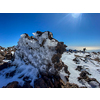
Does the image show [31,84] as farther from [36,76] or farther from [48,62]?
[48,62]

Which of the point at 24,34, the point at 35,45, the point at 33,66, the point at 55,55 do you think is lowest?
the point at 33,66

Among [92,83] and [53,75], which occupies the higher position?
[53,75]

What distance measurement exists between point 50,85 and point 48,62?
107 inches

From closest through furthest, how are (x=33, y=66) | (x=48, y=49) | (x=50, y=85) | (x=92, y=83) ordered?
(x=50, y=85) → (x=48, y=49) → (x=92, y=83) → (x=33, y=66)

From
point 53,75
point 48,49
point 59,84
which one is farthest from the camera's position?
point 48,49

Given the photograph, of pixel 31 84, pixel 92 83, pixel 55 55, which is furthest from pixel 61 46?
pixel 92 83

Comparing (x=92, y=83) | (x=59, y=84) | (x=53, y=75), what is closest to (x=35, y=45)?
(x=53, y=75)

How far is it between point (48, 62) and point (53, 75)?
6.04ft

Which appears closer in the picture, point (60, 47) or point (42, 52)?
point (60, 47)

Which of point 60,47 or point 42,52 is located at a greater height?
point 60,47

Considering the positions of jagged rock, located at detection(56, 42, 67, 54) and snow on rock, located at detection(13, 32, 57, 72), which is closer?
snow on rock, located at detection(13, 32, 57, 72)

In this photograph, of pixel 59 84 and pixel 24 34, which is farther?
pixel 24 34

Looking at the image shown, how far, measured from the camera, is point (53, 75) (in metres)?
6.46

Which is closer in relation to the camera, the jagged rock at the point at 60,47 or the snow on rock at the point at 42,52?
the snow on rock at the point at 42,52
